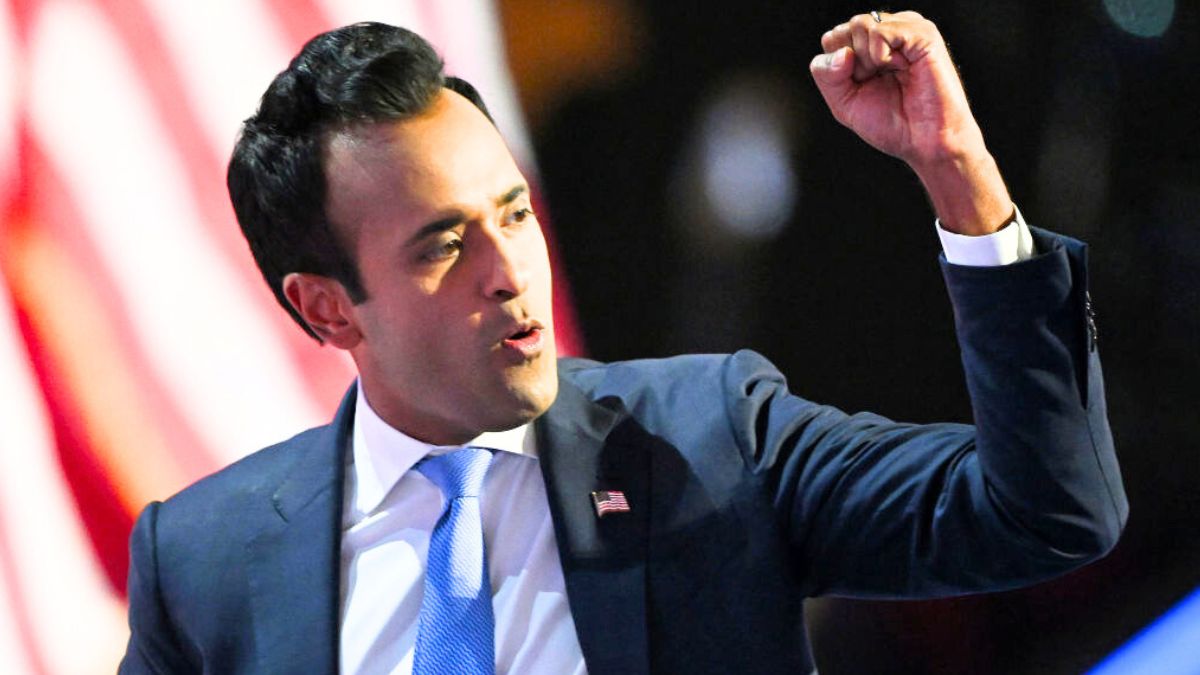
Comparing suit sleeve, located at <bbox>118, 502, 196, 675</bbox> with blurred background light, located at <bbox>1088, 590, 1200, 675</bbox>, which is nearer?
suit sleeve, located at <bbox>118, 502, 196, 675</bbox>

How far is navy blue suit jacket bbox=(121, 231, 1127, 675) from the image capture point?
1303mm

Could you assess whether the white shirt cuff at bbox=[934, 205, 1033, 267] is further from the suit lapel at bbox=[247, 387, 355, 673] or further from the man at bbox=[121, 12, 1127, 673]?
the suit lapel at bbox=[247, 387, 355, 673]

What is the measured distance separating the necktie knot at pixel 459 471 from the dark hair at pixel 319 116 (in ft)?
0.75

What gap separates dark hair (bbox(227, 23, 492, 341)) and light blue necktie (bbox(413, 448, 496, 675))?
259 mm

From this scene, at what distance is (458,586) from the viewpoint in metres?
1.60

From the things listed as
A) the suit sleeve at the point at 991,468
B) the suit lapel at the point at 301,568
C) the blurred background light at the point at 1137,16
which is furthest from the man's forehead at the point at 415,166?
the blurred background light at the point at 1137,16

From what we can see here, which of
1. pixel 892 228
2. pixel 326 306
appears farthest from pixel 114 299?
pixel 892 228

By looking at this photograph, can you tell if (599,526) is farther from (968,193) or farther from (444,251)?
(968,193)

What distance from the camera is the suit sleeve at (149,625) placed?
5.71 ft

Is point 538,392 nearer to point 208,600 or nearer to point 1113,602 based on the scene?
point 208,600

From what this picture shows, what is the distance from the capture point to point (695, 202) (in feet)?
7.49

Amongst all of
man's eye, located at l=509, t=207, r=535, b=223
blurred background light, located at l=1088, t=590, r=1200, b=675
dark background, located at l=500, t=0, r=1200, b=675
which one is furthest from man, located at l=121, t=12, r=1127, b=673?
blurred background light, located at l=1088, t=590, r=1200, b=675

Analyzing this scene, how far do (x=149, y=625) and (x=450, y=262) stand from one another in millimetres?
627

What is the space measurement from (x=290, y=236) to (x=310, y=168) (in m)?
0.10
